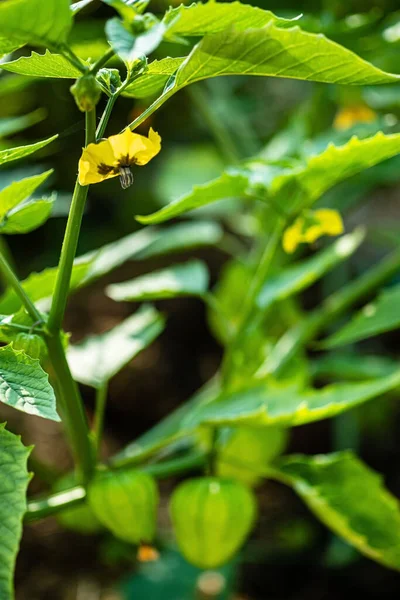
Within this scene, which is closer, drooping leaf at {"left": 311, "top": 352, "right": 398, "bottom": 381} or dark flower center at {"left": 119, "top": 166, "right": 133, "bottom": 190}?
dark flower center at {"left": 119, "top": 166, "right": 133, "bottom": 190}

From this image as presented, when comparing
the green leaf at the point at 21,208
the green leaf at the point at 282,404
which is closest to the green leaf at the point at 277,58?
the green leaf at the point at 21,208

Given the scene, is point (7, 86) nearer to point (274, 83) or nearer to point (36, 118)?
point (36, 118)

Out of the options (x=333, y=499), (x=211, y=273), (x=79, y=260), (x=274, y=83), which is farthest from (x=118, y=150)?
(x=274, y=83)

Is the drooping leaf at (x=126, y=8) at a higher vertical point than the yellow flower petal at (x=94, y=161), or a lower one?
higher

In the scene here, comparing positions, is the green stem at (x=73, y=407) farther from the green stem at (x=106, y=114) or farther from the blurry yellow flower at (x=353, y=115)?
the blurry yellow flower at (x=353, y=115)

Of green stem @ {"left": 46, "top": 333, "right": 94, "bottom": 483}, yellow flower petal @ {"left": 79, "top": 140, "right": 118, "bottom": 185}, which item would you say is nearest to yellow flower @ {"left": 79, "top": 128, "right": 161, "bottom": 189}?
yellow flower petal @ {"left": 79, "top": 140, "right": 118, "bottom": 185}

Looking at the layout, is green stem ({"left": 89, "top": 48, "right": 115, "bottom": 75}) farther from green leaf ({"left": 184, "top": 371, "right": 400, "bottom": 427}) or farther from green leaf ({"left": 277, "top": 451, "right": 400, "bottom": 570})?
green leaf ({"left": 277, "top": 451, "right": 400, "bottom": 570})
